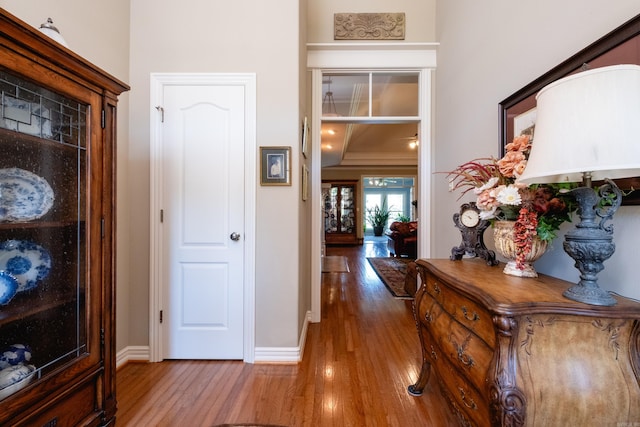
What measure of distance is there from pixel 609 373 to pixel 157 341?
2.56m

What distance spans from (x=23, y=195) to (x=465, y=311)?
1827 millimetres

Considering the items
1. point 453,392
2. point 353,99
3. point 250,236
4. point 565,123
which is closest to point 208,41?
point 250,236

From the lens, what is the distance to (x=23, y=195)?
105 centimetres

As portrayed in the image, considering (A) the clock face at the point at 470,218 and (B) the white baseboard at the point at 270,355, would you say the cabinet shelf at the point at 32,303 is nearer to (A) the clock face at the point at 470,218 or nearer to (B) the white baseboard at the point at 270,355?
(B) the white baseboard at the point at 270,355

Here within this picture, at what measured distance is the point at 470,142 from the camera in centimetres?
210

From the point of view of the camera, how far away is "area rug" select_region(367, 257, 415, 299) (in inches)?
156

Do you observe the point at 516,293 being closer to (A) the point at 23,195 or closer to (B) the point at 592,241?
(B) the point at 592,241

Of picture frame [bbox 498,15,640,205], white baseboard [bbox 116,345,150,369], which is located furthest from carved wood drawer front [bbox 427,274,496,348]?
white baseboard [bbox 116,345,150,369]

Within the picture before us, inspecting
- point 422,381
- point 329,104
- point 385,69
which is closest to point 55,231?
point 422,381

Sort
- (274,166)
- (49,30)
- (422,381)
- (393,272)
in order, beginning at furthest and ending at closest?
1. (393,272)
2. (274,166)
3. (422,381)
4. (49,30)

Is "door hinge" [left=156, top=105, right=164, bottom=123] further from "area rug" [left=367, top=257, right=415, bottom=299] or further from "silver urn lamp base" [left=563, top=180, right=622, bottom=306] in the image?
"area rug" [left=367, top=257, right=415, bottom=299]

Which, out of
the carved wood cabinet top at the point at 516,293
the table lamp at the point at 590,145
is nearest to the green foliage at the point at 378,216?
the carved wood cabinet top at the point at 516,293

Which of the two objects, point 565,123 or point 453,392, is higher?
point 565,123

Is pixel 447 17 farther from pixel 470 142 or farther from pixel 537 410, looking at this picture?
pixel 537 410
